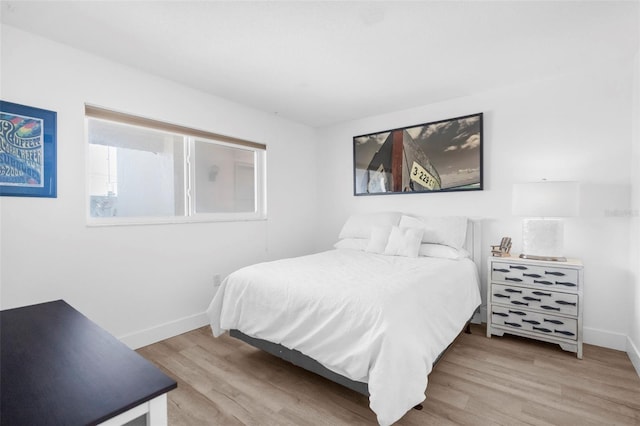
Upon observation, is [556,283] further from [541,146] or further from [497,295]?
[541,146]

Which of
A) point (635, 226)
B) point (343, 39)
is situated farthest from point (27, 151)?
point (635, 226)

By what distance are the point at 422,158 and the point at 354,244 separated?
1294 millimetres

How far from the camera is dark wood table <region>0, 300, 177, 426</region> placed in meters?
0.63

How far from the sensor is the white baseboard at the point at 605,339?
2.53 meters

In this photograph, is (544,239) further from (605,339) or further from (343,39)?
(343,39)

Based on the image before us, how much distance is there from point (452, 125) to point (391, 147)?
75cm

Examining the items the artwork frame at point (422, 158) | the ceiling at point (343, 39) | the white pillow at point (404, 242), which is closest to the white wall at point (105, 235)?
the ceiling at point (343, 39)

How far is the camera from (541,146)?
289 centimetres

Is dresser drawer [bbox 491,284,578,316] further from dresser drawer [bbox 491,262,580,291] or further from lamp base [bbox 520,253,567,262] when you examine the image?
lamp base [bbox 520,253,567,262]

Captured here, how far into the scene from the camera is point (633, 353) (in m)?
2.30

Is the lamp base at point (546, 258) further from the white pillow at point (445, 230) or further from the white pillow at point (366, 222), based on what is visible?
the white pillow at point (366, 222)

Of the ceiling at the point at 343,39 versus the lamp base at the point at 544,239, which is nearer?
the ceiling at the point at 343,39

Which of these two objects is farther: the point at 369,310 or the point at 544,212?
the point at 544,212

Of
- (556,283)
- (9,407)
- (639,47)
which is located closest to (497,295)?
(556,283)
